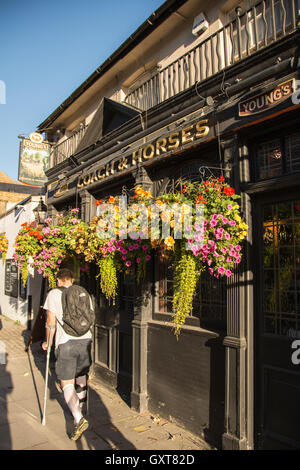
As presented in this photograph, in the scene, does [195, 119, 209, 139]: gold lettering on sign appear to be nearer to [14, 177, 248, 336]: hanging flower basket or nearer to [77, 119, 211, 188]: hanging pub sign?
[77, 119, 211, 188]: hanging pub sign

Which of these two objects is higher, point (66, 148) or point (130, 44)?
point (130, 44)

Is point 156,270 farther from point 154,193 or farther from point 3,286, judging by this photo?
point 3,286

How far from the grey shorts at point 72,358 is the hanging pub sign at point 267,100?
152 inches

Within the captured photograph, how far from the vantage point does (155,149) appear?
19.2 ft

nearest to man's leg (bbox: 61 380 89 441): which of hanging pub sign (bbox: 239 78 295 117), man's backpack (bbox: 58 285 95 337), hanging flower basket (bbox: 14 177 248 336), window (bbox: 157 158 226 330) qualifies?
man's backpack (bbox: 58 285 95 337)

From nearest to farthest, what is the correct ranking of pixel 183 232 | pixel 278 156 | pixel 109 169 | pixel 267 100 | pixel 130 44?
1. pixel 183 232
2. pixel 267 100
3. pixel 278 156
4. pixel 109 169
5. pixel 130 44

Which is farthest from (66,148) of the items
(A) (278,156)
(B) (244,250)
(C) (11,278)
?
(B) (244,250)

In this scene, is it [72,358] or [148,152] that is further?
[148,152]

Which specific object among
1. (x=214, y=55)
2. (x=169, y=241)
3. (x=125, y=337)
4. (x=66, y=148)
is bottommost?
(x=125, y=337)

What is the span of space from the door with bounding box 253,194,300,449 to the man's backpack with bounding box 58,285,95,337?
233 centimetres

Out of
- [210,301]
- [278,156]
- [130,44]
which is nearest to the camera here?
[278,156]

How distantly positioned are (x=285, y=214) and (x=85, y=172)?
549cm

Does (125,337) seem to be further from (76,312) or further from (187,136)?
(187,136)

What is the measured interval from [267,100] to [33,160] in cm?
859
